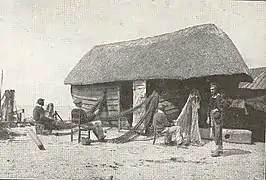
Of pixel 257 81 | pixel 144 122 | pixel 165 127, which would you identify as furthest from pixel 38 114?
pixel 257 81

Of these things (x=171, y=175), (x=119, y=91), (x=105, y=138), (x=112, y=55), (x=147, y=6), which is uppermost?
(x=147, y=6)

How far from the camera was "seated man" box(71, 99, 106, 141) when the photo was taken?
10.9 feet

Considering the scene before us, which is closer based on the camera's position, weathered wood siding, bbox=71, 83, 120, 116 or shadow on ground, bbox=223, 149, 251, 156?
shadow on ground, bbox=223, 149, 251, 156

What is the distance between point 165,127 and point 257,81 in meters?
0.70

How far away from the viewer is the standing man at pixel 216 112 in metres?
3.26

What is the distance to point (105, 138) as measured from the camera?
3.34 m

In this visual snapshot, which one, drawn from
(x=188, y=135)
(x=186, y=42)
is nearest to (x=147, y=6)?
(x=186, y=42)

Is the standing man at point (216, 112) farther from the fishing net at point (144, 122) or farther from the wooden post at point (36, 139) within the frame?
the wooden post at point (36, 139)

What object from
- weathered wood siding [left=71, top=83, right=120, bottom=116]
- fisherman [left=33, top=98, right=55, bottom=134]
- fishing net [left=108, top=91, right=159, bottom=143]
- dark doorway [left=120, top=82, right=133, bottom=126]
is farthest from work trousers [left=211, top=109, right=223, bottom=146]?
fisherman [left=33, top=98, right=55, bottom=134]

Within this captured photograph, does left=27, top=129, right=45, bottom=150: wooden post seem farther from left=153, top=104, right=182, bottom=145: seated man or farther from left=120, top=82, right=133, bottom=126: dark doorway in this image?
left=153, top=104, right=182, bottom=145: seated man

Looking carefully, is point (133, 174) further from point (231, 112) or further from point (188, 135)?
point (231, 112)

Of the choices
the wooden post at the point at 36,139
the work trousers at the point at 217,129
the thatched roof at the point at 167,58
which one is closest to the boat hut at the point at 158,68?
the thatched roof at the point at 167,58

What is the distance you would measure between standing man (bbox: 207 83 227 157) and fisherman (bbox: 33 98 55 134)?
1059mm

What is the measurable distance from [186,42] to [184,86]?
306 mm
